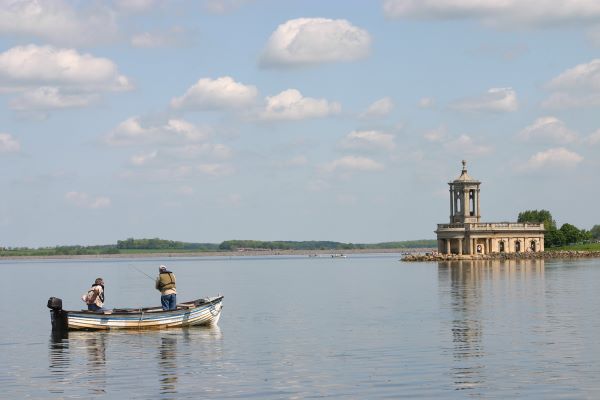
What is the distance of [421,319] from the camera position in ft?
161

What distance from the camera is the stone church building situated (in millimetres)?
153750

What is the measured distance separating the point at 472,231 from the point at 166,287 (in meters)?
112

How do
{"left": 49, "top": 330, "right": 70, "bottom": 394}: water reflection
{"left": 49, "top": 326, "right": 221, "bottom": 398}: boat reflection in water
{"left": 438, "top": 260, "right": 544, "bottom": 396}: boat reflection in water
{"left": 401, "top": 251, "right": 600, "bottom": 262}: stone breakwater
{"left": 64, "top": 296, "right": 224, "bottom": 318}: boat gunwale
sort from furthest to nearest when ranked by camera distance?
{"left": 401, "top": 251, "right": 600, "bottom": 262}: stone breakwater < {"left": 64, "top": 296, "right": 224, "bottom": 318}: boat gunwale < {"left": 49, "top": 330, "right": 70, "bottom": 394}: water reflection < {"left": 438, "top": 260, "right": 544, "bottom": 396}: boat reflection in water < {"left": 49, "top": 326, "right": 221, "bottom": 398}: boat reflection in water

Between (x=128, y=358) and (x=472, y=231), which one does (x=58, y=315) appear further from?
(x=472, y=231)

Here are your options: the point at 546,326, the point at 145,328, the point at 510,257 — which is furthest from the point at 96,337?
the point at 510,257

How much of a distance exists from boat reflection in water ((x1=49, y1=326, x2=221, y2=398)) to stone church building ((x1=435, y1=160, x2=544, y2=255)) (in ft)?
362

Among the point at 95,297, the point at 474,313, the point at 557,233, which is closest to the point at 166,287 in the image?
the point at 95,297

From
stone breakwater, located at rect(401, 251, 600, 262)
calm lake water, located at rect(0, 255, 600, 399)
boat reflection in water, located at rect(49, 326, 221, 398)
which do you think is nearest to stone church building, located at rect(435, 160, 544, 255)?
stone breakwater, located at rect(401, 251, 600, 262)

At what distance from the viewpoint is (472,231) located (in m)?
153

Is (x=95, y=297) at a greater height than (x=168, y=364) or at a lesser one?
greater

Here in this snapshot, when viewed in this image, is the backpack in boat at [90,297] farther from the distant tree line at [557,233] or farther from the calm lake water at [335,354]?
the distant tree line at [557,233]

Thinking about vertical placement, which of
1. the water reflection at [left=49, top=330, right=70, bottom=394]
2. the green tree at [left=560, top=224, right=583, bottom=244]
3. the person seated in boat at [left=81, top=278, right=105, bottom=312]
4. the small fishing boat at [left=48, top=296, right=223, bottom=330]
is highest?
the green tree at [left=560, top=224, right=583, bottom=244]

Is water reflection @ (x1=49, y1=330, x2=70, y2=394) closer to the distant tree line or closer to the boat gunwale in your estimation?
the boat gunwale

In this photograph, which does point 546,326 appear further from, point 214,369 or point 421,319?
point 214,369
